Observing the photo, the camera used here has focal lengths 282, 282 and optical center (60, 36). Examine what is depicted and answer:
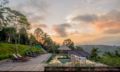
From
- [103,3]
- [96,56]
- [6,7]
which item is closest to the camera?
[103,3]

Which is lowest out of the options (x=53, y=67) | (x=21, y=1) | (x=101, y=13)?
(x=53, y=67)

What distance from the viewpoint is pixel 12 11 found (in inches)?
1362

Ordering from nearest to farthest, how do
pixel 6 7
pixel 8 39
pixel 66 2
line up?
pixel 66 2 → pixel 6 7 → pixel 8 39

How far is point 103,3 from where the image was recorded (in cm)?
2320

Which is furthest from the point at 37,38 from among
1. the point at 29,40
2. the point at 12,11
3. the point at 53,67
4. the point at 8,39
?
the point at 53,67

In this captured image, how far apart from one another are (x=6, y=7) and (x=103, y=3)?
1440 centimetres

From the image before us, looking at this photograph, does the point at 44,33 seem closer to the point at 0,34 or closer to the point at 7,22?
the point at 0,34

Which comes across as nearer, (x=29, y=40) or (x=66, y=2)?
(x=66, y=2)

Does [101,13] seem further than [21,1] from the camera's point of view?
→ No

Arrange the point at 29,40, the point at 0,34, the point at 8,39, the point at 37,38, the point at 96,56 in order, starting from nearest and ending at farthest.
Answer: the point at 96,56, the point at 0,34, the point at 8,39, the point at 29,40, the point at 37,38

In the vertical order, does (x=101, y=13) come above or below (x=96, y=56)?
above

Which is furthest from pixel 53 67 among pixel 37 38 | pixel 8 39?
pixel 37 38

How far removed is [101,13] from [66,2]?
3.74m

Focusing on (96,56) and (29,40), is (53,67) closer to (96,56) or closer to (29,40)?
(96,56)
